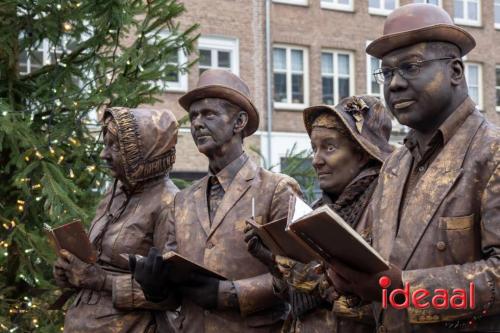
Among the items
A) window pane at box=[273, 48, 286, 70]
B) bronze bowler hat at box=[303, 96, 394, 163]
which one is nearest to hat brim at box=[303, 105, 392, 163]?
bronze bowler hat at box=[303, 96, 394, 163]

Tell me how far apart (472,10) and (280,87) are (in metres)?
8.04

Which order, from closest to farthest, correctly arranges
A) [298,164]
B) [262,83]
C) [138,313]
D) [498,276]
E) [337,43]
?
[498,276]
[138,313]
[298,164]
[262,83]
[337,43]

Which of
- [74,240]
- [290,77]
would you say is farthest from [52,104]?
[290,77]

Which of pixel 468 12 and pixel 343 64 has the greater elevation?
pixel 468 12

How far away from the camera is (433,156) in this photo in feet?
11.7

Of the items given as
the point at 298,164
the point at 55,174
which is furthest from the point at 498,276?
the point at 298,164

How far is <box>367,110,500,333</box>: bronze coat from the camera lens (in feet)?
10.6

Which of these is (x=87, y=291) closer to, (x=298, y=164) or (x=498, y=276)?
(x=498, y=276)

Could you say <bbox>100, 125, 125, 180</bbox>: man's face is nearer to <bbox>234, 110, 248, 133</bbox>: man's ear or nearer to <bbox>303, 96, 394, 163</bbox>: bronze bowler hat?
<bbox>234, 110, 248, 133</bbox>: man's ear

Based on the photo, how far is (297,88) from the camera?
2738cm

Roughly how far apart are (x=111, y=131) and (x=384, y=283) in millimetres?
2708

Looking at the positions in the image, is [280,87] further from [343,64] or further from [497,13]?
[497,13]

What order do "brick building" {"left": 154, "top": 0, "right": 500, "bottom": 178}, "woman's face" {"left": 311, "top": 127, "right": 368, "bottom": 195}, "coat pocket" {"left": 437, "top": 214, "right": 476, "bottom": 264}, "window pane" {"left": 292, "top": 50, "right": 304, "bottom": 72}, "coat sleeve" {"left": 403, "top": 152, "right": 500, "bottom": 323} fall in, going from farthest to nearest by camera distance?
"window pane" {"left": 292, "top": 50, "right": 304, "bottom": 72}
"brick building" {"left": 154, "top": 0, "right": 500, "bottom": 178}
"woman's face" {"left": 311, "top": 127, "right": 368, "bottom": 195}
"coat pocket" {"left": 437, "top": 214, "right": 476, "bottom": 264}
"coat sleeve" {"left": 403, "top": 152, "right": 500, "bottom": 323}

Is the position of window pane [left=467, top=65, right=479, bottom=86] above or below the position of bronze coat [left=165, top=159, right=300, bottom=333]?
above
